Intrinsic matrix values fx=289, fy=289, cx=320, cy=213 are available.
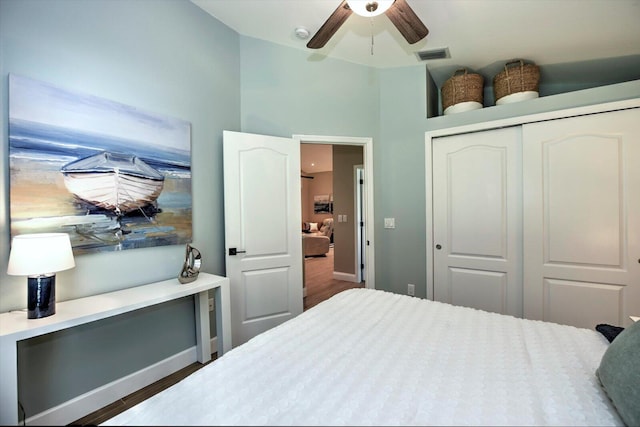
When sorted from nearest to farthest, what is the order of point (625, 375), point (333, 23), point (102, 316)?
point (625, 375), point (102, 316), point (333, 23)

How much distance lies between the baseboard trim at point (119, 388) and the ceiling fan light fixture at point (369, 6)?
2.56 metres

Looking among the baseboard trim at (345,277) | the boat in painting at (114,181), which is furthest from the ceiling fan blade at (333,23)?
the baseboard trim at (345,277)

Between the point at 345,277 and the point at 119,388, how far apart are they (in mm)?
3565

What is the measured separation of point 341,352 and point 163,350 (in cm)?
168

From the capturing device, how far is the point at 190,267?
6.83 ft

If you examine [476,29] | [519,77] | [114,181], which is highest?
[476,29]

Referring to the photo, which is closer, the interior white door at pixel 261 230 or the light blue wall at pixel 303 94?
the interior white door at pixel 261 230

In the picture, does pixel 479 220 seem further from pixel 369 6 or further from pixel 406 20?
pixel 369 6

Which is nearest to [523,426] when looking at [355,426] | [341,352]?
[355,426]

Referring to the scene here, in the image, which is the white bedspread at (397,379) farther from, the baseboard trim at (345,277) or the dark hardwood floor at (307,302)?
the baseboard trim at (345,277)

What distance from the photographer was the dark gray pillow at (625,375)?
0.79 meters

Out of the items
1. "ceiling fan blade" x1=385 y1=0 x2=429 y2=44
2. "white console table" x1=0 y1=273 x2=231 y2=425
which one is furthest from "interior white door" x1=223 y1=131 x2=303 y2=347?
"ceiling fan blade" x1=385 y1=0 x2=429 y2=44

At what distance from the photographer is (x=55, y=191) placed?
63.4 inches

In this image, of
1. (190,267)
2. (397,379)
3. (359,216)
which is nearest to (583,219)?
(397,379)
